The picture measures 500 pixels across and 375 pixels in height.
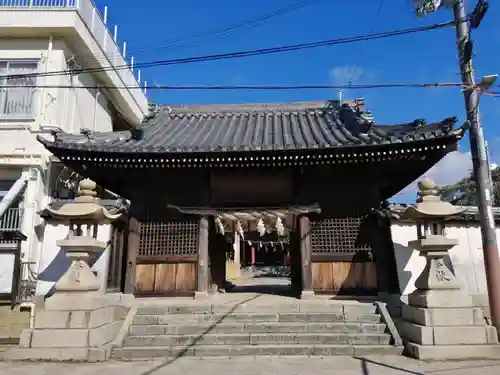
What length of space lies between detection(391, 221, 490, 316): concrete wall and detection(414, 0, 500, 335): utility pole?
60.0 inches

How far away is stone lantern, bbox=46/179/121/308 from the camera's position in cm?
754

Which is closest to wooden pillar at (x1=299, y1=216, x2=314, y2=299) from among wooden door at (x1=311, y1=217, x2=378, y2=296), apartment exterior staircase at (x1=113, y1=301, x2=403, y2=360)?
wooden door at (x1=311, y1=217, x2=378, y2=296)

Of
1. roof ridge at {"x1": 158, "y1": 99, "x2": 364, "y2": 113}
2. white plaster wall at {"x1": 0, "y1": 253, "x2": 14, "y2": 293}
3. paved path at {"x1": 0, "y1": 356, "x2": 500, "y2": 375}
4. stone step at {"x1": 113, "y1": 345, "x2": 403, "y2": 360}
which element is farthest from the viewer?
roof ridge at {"x1": 158, "y1": 99, "x2": 364, "y2": 113}

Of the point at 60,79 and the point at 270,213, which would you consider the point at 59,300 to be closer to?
the point at 270,213

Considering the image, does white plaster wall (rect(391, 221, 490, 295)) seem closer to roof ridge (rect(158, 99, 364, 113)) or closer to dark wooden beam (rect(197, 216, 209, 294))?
dark wooden beam (rect(197, 216, 209, 294))

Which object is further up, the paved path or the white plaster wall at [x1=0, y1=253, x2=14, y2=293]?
the white plaster wall at [x1=0, y1=253, x2=14, y2=293]

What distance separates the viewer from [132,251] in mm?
10195

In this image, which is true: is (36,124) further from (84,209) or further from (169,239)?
(169,239)

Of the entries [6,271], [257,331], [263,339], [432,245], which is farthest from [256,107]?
[6,271]

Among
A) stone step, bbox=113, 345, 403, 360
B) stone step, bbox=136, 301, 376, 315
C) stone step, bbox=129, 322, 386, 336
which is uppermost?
stone step, bbox=136, 301, 376, 315

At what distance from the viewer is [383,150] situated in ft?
29.9

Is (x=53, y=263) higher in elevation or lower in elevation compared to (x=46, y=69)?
lower

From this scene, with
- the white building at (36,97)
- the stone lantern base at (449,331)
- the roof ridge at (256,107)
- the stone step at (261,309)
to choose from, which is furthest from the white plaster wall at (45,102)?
the stone lantern base at (449,331)

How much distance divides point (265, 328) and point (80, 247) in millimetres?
4399
